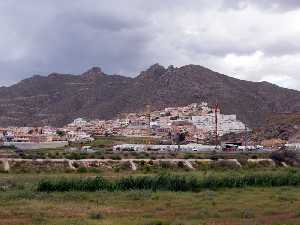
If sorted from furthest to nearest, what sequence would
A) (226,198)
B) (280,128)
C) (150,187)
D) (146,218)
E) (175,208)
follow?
(280,128) < (150,187) < (226,198) < (175,208) < (146,218)

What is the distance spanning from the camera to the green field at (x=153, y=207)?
2672 cm

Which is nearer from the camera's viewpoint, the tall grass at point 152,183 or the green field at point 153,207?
the green field at point 153,207

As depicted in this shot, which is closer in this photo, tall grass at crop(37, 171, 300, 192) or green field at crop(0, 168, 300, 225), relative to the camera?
green field at crop(0, 168, 300, 225)

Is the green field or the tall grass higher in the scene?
the tall grass

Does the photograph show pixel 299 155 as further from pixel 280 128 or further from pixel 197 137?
pixel 197 137

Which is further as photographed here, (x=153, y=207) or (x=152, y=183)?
(x=152, y=183)

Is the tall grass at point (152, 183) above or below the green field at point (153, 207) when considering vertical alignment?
above

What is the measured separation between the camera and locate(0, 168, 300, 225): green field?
26719 millimetres

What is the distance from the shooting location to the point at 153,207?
33.0m

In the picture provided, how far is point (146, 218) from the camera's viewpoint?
90.7 feet

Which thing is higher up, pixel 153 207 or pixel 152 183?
pixel 152 183

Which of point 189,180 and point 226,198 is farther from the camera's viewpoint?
point 189,180

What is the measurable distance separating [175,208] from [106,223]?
25.9 ft

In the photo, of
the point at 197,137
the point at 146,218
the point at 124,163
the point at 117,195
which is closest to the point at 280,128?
the point at 197,137
